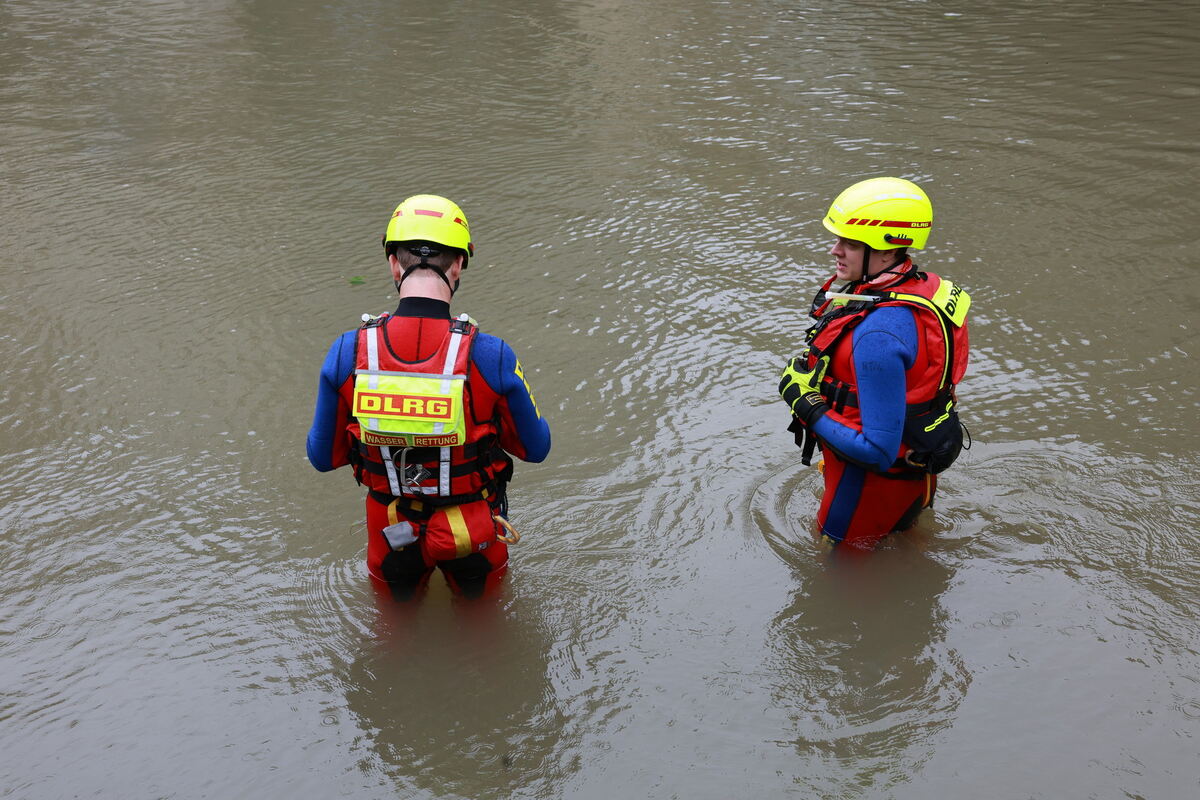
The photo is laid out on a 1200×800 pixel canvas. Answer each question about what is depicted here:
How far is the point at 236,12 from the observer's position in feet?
62.6

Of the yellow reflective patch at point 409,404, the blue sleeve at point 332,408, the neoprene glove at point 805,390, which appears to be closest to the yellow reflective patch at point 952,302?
the neoprene glove at point 805,390

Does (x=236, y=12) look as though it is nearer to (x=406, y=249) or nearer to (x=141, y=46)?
(x=141, y=46)

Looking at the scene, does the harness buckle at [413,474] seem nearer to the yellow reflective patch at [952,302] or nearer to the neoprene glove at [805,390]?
the neoprene glove at [805,390]

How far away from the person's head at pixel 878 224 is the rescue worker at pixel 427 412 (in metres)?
1.45

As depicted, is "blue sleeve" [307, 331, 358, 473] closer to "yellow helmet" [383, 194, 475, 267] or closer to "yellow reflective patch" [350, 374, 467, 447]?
"yellow reflective patch" [350, 374, 467, 447]

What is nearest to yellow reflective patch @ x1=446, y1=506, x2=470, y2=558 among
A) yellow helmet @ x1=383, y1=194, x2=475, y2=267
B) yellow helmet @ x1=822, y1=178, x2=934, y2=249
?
yellow helmet @ x1=383, y1=194, x2=475, y2=267

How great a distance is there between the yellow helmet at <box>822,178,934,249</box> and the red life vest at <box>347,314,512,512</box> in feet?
5.18

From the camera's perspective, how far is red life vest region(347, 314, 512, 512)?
11.5 ft

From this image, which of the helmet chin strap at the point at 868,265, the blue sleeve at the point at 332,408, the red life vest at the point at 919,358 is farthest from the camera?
the helmet chin strap at the point at 868,265

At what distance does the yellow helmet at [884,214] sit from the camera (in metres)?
3.92

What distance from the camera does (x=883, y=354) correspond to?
3.75m

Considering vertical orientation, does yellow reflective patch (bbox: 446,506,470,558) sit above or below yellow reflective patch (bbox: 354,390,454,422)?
below

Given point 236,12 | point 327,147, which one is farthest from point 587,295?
point 236,12

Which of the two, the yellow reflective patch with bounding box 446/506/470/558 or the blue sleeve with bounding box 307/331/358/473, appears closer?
the blue sleeve with bounding box 307/331/358/473
